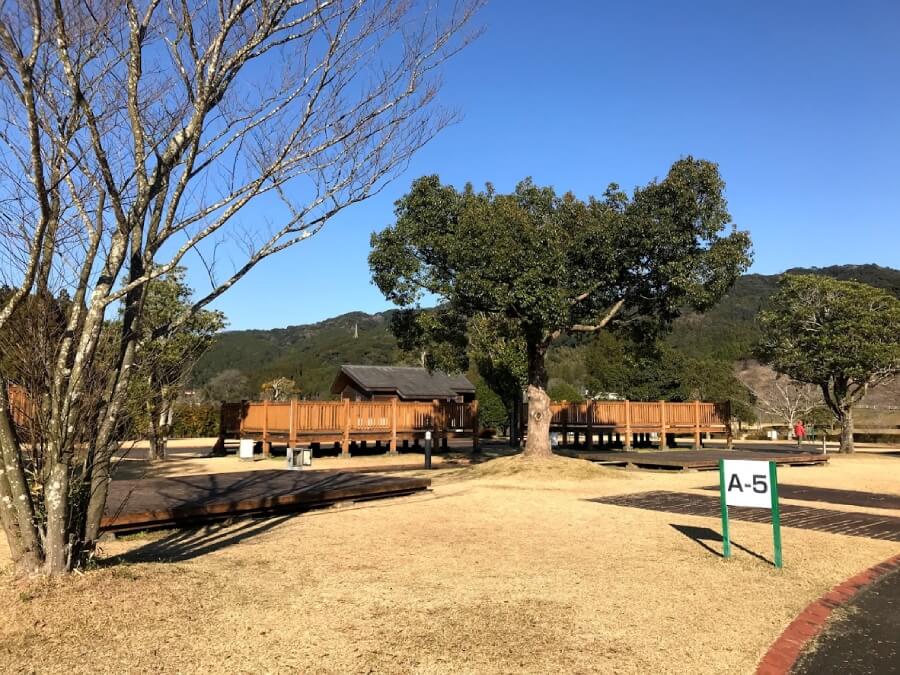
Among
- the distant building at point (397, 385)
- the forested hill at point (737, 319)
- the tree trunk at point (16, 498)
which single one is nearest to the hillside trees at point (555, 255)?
the tree trunk at point (16, 498)

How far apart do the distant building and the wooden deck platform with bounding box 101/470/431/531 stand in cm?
2037

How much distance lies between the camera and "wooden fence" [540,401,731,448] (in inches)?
1005

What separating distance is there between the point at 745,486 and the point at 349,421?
56.5 ft

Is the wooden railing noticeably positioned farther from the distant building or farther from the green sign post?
the distant building

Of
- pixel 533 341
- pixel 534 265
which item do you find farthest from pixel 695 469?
pixel 534 265

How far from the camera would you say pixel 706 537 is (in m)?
8.19

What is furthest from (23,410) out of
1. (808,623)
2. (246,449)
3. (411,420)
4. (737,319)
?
(737,319)

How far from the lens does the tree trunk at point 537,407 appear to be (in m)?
16.7

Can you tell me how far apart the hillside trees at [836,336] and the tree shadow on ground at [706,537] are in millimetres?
19202

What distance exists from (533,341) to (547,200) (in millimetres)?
3598

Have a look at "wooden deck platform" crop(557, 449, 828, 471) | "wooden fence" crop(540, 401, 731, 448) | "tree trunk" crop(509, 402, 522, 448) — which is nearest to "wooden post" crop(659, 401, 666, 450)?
"wooden fence" crop(540, 401, 731, 448)

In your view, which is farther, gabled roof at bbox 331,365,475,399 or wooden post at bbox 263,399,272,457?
gabled roof at bbox 331,365,475,399

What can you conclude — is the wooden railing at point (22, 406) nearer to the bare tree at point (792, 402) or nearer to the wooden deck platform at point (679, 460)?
the wooden deck platform at point (679, 460)

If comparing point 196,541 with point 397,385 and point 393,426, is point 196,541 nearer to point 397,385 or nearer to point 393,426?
point 393,426
